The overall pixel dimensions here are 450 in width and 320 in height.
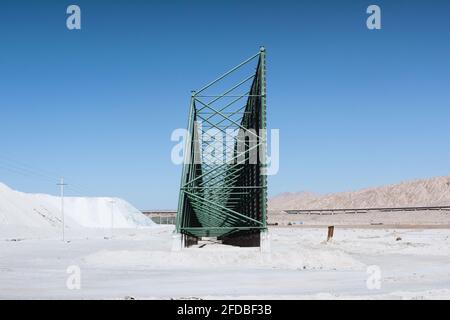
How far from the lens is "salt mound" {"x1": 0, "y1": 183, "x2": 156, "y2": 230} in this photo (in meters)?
68.9

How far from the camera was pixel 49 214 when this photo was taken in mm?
83312

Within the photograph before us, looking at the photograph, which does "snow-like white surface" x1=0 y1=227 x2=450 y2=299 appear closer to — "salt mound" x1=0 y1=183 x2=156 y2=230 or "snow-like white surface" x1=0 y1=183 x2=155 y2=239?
"snow-like white surface" x1=0 y1=183 x2=155 y2=239

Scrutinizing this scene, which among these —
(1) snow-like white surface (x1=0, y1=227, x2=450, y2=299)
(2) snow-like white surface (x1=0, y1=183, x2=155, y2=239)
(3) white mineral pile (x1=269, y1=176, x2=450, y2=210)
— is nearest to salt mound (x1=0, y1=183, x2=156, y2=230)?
(2) snow-like white surface (x1=0, y1=183, x2=155, y2=239)

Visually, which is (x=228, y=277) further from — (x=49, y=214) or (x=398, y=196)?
(x=398, y=196)

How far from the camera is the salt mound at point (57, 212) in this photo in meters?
68.9

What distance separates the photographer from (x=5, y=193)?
76.4 m

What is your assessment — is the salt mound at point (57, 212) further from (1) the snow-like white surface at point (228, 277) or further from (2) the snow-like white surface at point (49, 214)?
(1) the snow-like white surface at point (228, 277)

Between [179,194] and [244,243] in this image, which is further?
[244,243]

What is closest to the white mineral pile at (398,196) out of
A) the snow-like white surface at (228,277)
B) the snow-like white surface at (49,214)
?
the snow-like white surface at (49,214)

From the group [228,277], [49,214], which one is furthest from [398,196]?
[228,277]
